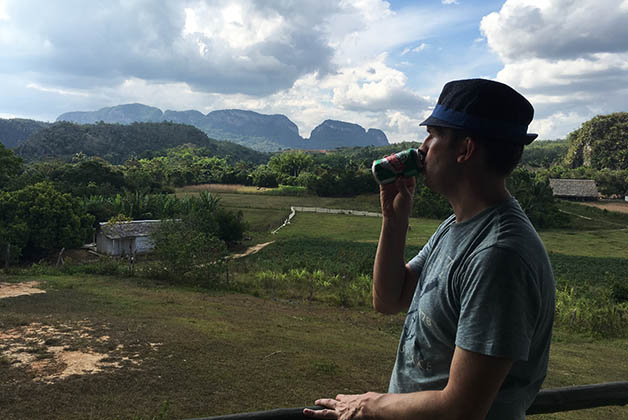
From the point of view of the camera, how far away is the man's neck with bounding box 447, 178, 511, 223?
55.4 inches

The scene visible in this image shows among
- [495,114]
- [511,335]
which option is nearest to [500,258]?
[511,335]

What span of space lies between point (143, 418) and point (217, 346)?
3919 millimetres

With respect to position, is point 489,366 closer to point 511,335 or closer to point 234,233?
point 511,335

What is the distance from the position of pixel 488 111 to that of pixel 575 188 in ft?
229

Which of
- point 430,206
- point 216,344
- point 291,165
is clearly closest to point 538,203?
point 430,206

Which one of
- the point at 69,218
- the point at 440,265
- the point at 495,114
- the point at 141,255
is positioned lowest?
the point at 141,255

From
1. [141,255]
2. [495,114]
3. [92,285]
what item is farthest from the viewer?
[141,255]

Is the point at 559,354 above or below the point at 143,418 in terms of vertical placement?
below

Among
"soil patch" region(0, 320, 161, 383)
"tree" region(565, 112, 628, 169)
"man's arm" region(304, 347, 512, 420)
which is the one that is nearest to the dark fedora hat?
"man's arm" region(304, 347, 512, 420)

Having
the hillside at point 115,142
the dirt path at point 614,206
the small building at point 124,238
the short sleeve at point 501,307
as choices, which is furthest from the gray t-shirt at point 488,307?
the hillside at point 115,142

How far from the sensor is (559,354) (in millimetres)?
12320

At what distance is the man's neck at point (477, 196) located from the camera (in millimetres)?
1406

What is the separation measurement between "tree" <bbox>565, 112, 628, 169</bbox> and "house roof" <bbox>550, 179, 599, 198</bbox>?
35.7 m

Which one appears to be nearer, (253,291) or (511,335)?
(511,335)
